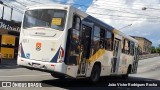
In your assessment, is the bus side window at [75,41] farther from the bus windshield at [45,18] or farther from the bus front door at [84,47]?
the bus windshield at [45,18]

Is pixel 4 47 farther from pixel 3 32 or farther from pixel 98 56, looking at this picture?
pixel 98 56

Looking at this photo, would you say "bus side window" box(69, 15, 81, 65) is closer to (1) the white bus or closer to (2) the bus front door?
(1) the white bus

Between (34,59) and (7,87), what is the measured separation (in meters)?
Answer: 1.58

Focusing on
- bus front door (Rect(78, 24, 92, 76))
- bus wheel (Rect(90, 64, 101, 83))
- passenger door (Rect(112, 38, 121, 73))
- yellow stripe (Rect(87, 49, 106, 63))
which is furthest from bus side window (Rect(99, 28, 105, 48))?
passenger door (Rect(112, 38, 121, 73))

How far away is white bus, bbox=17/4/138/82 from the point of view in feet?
43.5

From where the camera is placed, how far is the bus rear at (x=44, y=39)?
13242mm

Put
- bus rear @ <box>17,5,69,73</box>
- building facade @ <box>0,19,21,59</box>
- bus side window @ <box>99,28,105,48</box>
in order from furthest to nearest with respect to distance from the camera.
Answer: building facade @ <box>0,19,21,59</box>, bus side window @ <box>99,28,105,48</box>, bus rear @ <box>17,5,69,73</box>

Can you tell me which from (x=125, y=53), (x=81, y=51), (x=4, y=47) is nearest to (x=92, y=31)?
(x=81, y=51)

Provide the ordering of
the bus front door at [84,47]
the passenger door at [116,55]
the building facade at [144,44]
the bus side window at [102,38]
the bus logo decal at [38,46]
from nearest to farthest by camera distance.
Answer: the bus logo decal at [38,46] < the bus front door at [84,47] < the bus side window at [102,38] < the passenger door at [116,55] < the building facade at [144,44]

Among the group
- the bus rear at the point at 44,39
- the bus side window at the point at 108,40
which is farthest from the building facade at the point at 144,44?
the bus rear at the point at 44,39

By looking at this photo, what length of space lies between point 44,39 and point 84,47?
2027 millimetres

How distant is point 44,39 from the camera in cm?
1357

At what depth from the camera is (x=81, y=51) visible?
14.5 m

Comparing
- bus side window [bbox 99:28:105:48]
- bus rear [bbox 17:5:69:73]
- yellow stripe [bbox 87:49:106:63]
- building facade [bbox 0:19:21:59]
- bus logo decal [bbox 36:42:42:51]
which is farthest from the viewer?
building facade [bbox 0:19:21:59]
